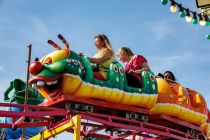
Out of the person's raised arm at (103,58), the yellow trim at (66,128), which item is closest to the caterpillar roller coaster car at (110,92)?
the person's raised arm at (103,58)

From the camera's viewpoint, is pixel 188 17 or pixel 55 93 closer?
pixel 55 93

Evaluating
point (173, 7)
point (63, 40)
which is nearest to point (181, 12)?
point (173, 7)

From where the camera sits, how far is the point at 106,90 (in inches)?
299

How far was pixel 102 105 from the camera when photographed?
7.60 m

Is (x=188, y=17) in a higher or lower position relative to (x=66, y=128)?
higher

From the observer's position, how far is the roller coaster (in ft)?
23.5

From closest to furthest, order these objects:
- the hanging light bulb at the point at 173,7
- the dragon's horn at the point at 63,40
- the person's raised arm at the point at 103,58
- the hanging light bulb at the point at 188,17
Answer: the hanging light bulb at the point at 173,7 → the hanging light bulb at the point at 188,17 → the dragon's horn at the point at 63,40 → the person's raised arm at the point at 103,58

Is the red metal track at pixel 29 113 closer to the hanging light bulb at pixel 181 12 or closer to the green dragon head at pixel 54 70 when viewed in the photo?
the green dragon head at pixel 54 70

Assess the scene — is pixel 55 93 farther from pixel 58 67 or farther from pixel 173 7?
pixel 173 7

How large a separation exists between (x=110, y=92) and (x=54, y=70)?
3.51ft

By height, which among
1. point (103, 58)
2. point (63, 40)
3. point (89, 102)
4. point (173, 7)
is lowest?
point (89, 102)

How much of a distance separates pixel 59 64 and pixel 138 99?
1693mm

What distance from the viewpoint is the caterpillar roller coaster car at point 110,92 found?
7176 mm

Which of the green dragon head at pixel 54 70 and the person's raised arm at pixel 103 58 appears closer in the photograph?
the green dragon head at pixel 54 70
